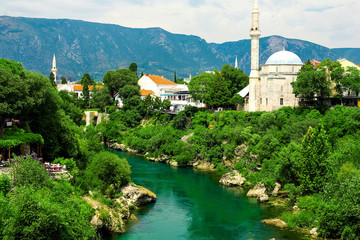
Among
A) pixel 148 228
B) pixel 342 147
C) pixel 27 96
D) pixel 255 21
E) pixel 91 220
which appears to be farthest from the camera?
pixel 255 21

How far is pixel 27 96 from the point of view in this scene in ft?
103

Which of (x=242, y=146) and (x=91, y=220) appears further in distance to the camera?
(x=242, y=146)

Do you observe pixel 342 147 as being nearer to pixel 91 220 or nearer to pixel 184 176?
pixel 184 176

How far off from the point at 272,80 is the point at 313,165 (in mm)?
22495

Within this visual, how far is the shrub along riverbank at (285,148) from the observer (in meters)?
27.4

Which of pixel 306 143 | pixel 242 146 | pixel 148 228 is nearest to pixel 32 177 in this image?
pixel 148 228

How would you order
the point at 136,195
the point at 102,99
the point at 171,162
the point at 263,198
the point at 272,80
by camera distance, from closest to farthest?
the point at 136,195, the point at 263,198, the point at 171,162, the point at 272,80, the point at 102,99

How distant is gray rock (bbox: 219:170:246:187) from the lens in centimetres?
4144

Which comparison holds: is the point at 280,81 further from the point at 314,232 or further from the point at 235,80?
the point at 314,232

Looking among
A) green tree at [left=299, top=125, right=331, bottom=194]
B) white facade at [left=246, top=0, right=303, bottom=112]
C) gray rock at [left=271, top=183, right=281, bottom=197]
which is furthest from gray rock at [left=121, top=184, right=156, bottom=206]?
white facade at [left=246, top=0, right=303, bottom=112]

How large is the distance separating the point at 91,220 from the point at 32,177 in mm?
4298

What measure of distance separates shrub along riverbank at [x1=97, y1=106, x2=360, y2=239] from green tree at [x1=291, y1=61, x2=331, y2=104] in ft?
7.48

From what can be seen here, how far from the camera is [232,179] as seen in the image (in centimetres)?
4188

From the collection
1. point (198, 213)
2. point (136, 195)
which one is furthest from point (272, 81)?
point (136, 195)
